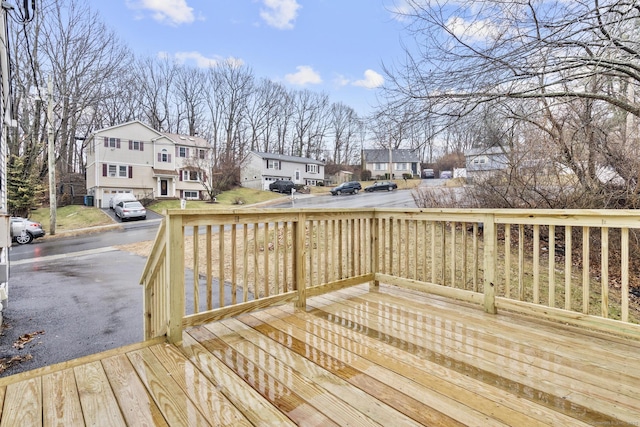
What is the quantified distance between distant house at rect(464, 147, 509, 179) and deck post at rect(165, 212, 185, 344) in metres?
7.35

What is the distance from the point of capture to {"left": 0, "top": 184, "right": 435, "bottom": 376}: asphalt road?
12.9 feet

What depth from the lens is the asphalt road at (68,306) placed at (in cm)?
392

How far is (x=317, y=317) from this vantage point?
3.08m

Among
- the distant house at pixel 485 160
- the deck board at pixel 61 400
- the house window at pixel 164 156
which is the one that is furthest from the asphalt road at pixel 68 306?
the house window at pixel 164 156

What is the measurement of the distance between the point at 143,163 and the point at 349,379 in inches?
1015

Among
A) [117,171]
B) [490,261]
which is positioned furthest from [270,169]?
[490,261]

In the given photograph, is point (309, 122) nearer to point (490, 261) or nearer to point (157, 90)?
point (157, 90)

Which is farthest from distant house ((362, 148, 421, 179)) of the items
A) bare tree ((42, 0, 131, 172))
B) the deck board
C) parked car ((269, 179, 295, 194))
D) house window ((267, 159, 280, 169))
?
the deck board

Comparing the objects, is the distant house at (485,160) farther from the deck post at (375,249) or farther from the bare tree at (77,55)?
the bare tree at (77,55)

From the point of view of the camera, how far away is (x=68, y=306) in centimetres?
540

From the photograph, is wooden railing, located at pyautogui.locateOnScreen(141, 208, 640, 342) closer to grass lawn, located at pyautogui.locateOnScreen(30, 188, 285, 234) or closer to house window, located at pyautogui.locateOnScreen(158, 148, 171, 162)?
grass lawn, located at pyautogui.locateOnScreen(30, 188, 285, 234)

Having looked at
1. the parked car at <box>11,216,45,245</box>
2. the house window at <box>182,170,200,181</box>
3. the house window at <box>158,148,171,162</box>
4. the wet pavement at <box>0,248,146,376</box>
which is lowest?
the wet pavement at <box>0,248,146,376</box>

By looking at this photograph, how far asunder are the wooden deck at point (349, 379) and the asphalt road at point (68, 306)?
7.35ft

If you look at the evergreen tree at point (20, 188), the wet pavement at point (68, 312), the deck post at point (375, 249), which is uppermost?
the evergreen tree at point (20, 188)
